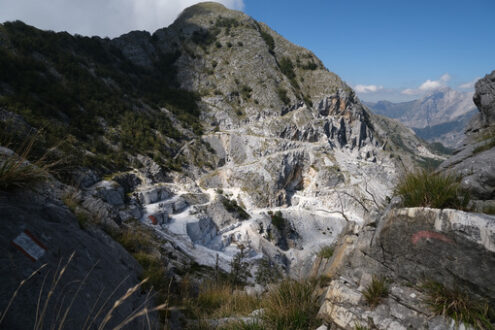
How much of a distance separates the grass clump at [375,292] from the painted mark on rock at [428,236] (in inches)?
27.8

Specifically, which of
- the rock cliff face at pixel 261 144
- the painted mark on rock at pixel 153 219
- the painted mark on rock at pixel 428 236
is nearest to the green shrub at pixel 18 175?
the painted mark on rock at pixel 428 236

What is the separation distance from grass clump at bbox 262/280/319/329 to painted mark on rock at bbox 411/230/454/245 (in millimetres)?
1663

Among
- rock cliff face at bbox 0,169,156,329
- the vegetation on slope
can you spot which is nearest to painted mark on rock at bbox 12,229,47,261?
rock cliff face at bbox 0,169,156,329

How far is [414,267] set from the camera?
311cm

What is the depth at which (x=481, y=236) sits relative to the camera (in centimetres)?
256

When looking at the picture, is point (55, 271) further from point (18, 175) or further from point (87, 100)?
point (87, 100)

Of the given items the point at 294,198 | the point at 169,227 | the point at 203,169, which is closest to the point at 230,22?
the point at 203,169

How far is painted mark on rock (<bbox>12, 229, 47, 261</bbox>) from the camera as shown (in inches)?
86.7

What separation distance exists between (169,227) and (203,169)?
1523 centimetres

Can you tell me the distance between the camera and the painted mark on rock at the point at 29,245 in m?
2.20

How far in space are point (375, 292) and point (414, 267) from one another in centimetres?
61

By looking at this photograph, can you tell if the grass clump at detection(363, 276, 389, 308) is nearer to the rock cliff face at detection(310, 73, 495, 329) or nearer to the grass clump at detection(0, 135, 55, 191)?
the rock cliff face at detection(310, 73, 495, 329)

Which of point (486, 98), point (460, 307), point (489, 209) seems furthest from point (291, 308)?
point (486, 98)

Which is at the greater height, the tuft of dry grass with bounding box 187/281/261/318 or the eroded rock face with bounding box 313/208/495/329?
the eroded rock face with bounding box 313/208/495/329
